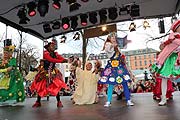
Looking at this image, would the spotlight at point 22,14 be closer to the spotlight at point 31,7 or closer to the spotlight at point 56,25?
the spotlight at point 31,7

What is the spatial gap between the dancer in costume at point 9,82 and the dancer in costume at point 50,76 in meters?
0.72

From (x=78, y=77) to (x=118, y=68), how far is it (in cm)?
152

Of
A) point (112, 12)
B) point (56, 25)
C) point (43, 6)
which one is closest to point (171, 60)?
point (43, 6)

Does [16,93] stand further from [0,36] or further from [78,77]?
[0,36]

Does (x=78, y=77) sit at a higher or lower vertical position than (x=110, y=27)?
lower

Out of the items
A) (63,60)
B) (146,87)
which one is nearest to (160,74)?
(63,60)

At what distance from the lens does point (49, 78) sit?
15.7ft

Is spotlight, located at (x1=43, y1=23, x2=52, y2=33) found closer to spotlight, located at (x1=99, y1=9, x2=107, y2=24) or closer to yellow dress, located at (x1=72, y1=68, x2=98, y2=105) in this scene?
spotlight, located at (x1=99, y1=9, x2=107, y2=24)

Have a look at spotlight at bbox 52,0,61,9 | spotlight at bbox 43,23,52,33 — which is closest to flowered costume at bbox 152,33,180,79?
spotlight at bbox 52,0,61,9

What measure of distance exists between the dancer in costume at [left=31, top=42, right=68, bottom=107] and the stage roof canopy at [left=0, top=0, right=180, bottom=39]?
98.9 inches

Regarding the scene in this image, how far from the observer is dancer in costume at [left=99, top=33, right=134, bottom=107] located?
4254 millimetres

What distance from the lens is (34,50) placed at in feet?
92.9

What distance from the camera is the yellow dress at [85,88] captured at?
5441 mm

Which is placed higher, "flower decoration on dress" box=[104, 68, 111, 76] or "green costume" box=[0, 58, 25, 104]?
"flower decoration on dress" box=[104, 68, 111, 76]
